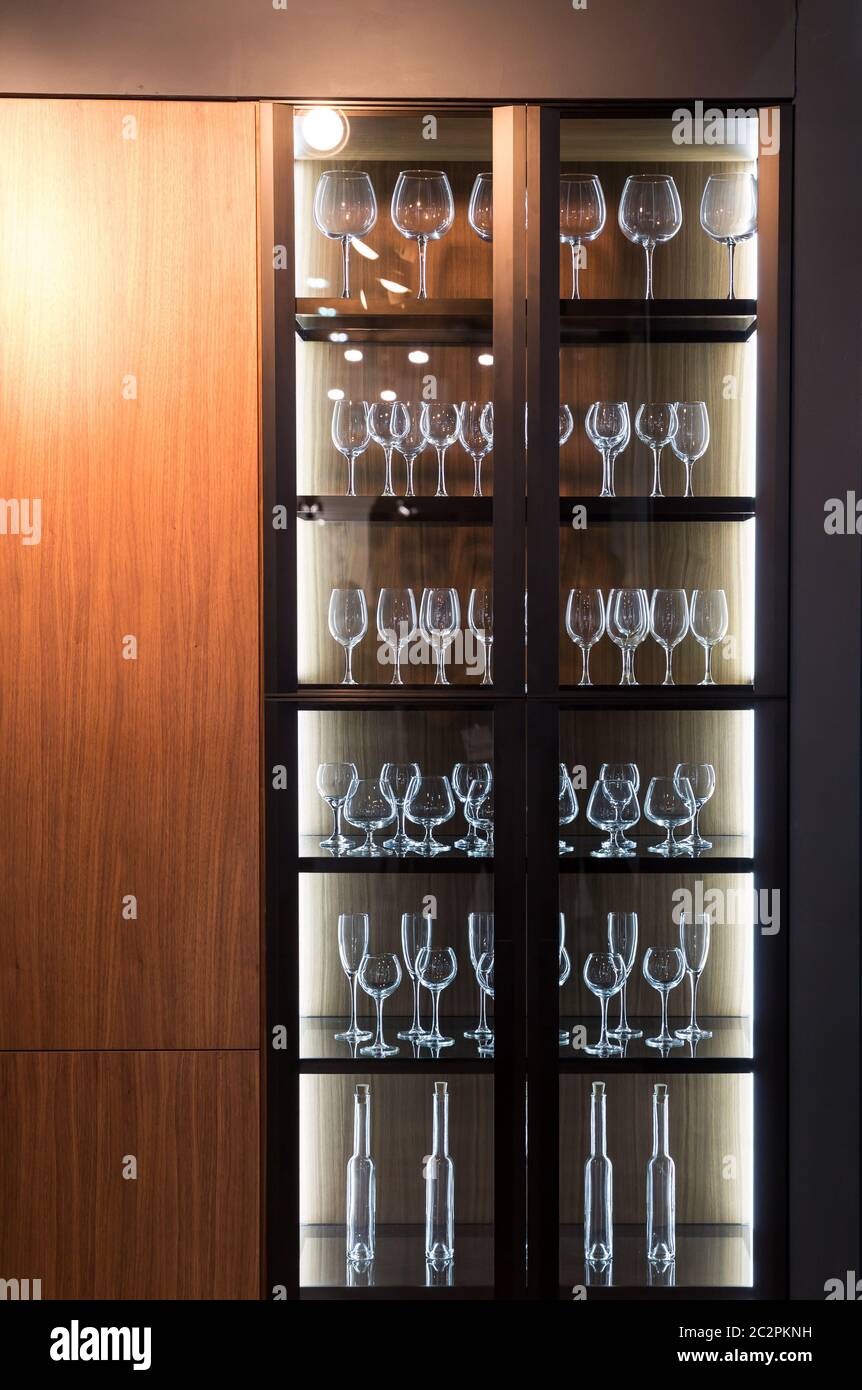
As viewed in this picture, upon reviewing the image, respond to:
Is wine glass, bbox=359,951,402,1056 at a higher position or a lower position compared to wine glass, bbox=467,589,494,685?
lower

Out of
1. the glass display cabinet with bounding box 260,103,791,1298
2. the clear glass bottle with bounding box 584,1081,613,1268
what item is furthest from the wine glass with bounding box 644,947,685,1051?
the clear glass bottle with bounding box 584,1081,613,1268

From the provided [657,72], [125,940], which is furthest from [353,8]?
[125,940]

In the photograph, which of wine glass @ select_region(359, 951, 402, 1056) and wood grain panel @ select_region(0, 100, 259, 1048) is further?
wine glass @ select_region(359, 951, 402, 1056)

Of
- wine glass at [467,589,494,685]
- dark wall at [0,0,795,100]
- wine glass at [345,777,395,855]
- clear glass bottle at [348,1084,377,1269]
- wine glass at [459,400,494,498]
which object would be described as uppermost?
dark wall at [0,0,795,100]

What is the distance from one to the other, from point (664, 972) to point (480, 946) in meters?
0.38

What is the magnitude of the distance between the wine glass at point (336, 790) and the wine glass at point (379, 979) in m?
0.24

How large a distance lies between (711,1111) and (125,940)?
1239 mm

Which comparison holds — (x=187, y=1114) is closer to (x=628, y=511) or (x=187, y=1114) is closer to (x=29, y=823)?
(x=29, y=823)

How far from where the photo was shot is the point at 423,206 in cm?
228

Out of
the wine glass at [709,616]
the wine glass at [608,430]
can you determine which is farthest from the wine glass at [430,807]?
the wine glass at [608,430]

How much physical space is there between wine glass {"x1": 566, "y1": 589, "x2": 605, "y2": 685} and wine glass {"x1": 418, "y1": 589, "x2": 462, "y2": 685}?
0.22 m

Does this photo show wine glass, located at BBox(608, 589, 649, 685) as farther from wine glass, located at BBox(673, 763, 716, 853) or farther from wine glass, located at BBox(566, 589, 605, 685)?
wine glass, located at BBox(673, 763, 716, 853)

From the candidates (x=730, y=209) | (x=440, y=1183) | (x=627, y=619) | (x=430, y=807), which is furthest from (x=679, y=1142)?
(x=730, y=209)

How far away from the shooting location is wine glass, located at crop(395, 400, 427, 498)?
2.29 meters
